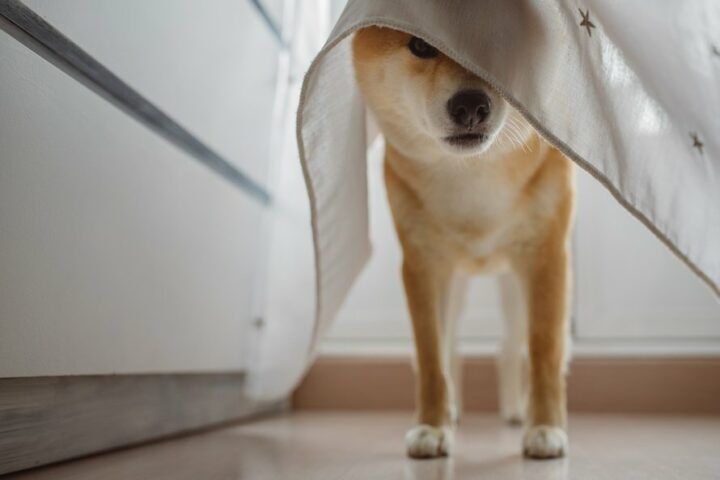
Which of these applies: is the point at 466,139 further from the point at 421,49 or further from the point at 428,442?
the point at 428,442

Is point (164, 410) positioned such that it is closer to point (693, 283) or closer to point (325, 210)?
point (325, 210)

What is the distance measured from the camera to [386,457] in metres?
1.15

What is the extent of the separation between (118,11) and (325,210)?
43 centimetres

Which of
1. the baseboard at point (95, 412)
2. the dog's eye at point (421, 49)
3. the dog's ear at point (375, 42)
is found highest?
the dog's ear at point (375, 42)

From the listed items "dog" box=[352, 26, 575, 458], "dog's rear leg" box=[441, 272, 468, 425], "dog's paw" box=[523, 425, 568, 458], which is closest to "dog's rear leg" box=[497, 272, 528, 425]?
"dog's rear leg" box=[441, 272, 468, 425]

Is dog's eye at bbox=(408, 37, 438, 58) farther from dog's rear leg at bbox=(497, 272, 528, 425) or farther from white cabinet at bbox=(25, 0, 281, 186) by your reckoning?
dog's rear leg at bbox=(497, 272, 528, 425)

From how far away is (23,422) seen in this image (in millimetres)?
924

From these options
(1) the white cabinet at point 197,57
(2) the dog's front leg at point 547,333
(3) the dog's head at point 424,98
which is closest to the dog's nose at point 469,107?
(3) the dog's head at point 424,98

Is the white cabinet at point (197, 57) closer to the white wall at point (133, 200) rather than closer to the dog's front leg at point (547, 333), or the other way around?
the white wall at point (133, 200)

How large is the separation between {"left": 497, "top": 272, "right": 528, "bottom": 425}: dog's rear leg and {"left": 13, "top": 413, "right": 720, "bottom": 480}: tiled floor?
161mm

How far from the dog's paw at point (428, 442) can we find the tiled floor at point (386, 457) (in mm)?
26

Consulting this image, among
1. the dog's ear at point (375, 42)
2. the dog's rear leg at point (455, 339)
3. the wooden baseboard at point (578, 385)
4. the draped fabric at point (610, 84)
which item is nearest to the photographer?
the draped fabric at point (610, 84)

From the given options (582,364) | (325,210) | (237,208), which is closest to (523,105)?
(325,210)

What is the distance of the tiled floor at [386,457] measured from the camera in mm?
968
